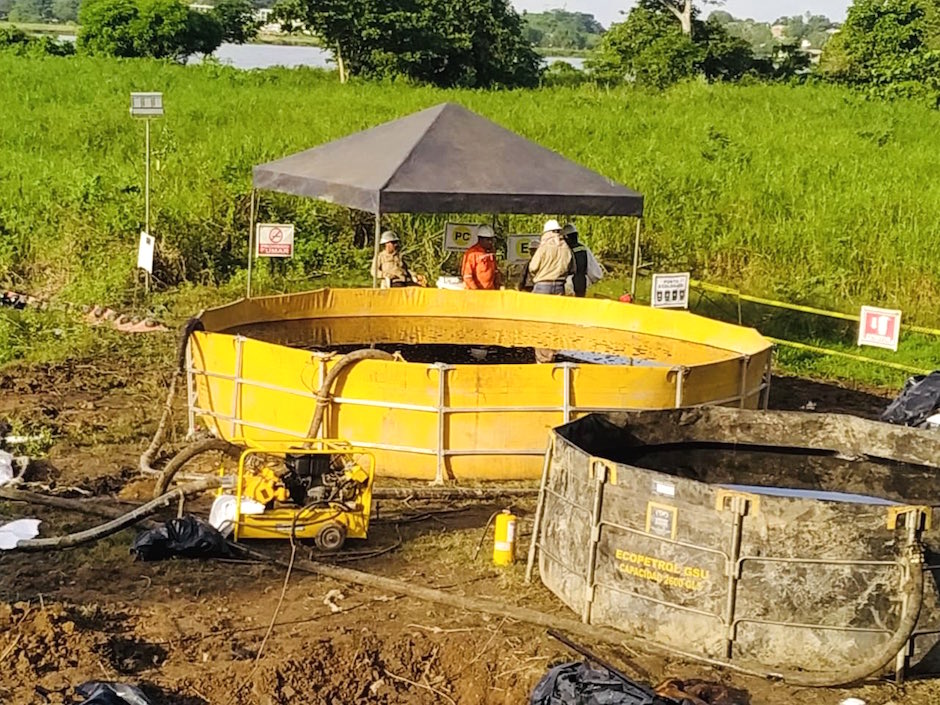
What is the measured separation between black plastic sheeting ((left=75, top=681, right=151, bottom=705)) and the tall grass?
1168 centimetres

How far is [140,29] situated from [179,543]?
51843mm

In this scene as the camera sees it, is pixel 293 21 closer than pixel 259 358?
No

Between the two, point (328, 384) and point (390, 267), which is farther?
point (390, 267)

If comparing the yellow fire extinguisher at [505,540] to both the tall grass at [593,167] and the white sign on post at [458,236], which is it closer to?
the white sign on post at [458,236]

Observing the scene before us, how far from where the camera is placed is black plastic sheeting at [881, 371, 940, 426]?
11875 millimetres

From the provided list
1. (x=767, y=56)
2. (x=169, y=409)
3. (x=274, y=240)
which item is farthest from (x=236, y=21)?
(x=169, y=409)

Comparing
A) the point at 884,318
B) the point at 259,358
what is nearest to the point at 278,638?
the point at 259,358

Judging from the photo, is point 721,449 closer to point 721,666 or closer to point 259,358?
point 721,666

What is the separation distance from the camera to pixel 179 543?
916cm

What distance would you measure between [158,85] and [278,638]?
1338 inches

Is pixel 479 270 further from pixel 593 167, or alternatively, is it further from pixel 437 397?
pixel 593 167

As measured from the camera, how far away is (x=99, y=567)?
9000mm

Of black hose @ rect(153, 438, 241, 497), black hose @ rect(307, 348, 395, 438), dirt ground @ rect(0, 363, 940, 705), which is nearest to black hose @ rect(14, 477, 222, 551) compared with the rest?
dirt ground @ rect(0, 363, 940, 705)

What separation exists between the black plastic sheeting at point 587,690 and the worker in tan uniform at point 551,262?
881 cm
